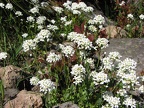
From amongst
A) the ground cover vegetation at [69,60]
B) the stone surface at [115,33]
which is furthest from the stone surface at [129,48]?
the stone surface at [115,33]

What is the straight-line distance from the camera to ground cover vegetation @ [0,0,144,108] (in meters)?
4.58

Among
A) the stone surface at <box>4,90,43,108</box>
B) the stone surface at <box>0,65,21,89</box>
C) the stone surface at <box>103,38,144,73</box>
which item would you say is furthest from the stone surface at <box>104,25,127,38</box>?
→ the stone surface at <box>4,90,43,108</box>

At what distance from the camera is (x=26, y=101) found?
4.64 meters

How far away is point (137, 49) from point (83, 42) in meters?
2.13

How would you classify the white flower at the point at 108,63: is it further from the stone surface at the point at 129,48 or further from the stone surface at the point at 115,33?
the stone surface at the point at 115,33

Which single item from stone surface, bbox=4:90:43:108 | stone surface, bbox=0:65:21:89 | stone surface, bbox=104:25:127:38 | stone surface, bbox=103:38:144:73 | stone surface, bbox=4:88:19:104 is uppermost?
stone surface, bbox=104:25:127:38

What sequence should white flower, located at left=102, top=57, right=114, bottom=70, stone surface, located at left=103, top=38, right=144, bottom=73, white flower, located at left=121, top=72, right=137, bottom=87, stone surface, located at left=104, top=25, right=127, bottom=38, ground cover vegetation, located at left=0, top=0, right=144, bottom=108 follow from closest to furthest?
1. white flower, located at left=121, top=72, right=137, bottom=87
2. ground cover vegetation, located at left=0, top=0, right=144, bottom=108
3. white flower, located at left=102, top=57, right=114, bottom=70
4. stone surface, located at left=103, top=38, right=144, bottom=73
5. stone surface, located at left=104, top=25, right=127, bottom=38

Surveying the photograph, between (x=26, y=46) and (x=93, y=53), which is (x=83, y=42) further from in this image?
(x=93, y=53)

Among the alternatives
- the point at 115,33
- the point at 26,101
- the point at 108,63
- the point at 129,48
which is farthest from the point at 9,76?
the point at 115,33

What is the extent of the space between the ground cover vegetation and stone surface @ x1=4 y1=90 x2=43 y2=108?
6.5 inches

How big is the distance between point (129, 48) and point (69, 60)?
1532 millimetres

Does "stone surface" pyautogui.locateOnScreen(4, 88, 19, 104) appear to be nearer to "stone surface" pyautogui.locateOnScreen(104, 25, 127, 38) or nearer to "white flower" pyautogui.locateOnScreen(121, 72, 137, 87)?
"white flower" pyautogui.locateOnScreen(121, 72, 137, 87)

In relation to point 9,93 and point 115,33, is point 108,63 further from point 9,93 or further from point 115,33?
point 115,33

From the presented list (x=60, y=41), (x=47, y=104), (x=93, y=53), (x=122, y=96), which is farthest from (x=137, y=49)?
(x=47, y=104)
